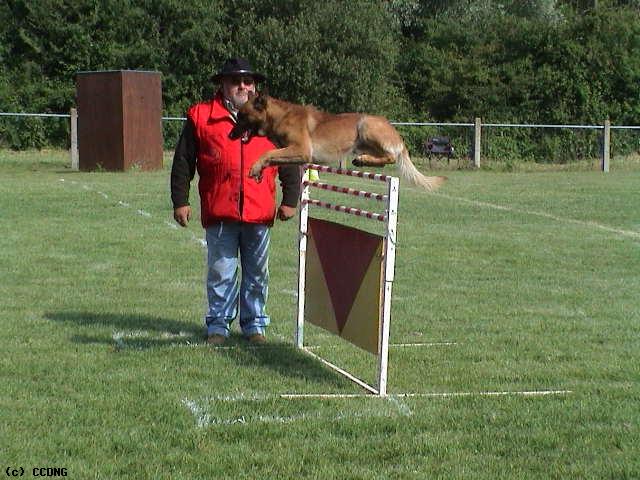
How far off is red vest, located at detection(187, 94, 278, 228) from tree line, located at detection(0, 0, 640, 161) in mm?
31305

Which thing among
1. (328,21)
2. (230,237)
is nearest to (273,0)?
(328,21)

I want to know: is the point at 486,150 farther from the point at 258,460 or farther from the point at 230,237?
the point at 258,460

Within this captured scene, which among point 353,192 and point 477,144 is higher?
point 353,192

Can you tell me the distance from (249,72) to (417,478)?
12.4ft

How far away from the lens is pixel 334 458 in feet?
19.5

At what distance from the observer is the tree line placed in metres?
43.2

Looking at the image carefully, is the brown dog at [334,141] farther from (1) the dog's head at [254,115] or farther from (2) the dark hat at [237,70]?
(2) the dark hat at [237,70]

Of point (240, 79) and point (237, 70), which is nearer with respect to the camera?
point (237, 70)

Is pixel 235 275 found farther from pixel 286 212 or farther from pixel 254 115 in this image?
pixel 254 115

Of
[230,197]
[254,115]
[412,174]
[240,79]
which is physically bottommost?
[230,197]

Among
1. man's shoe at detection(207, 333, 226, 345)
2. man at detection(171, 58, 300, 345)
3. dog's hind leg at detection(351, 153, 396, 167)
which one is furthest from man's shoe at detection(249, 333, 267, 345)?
dog's hind leg at detection(351, 153, 396, 167)

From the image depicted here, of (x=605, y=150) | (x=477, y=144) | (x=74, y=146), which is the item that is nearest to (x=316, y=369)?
(x=74, y=146)

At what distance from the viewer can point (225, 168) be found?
339 inches

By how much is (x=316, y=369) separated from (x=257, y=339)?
103 cm
